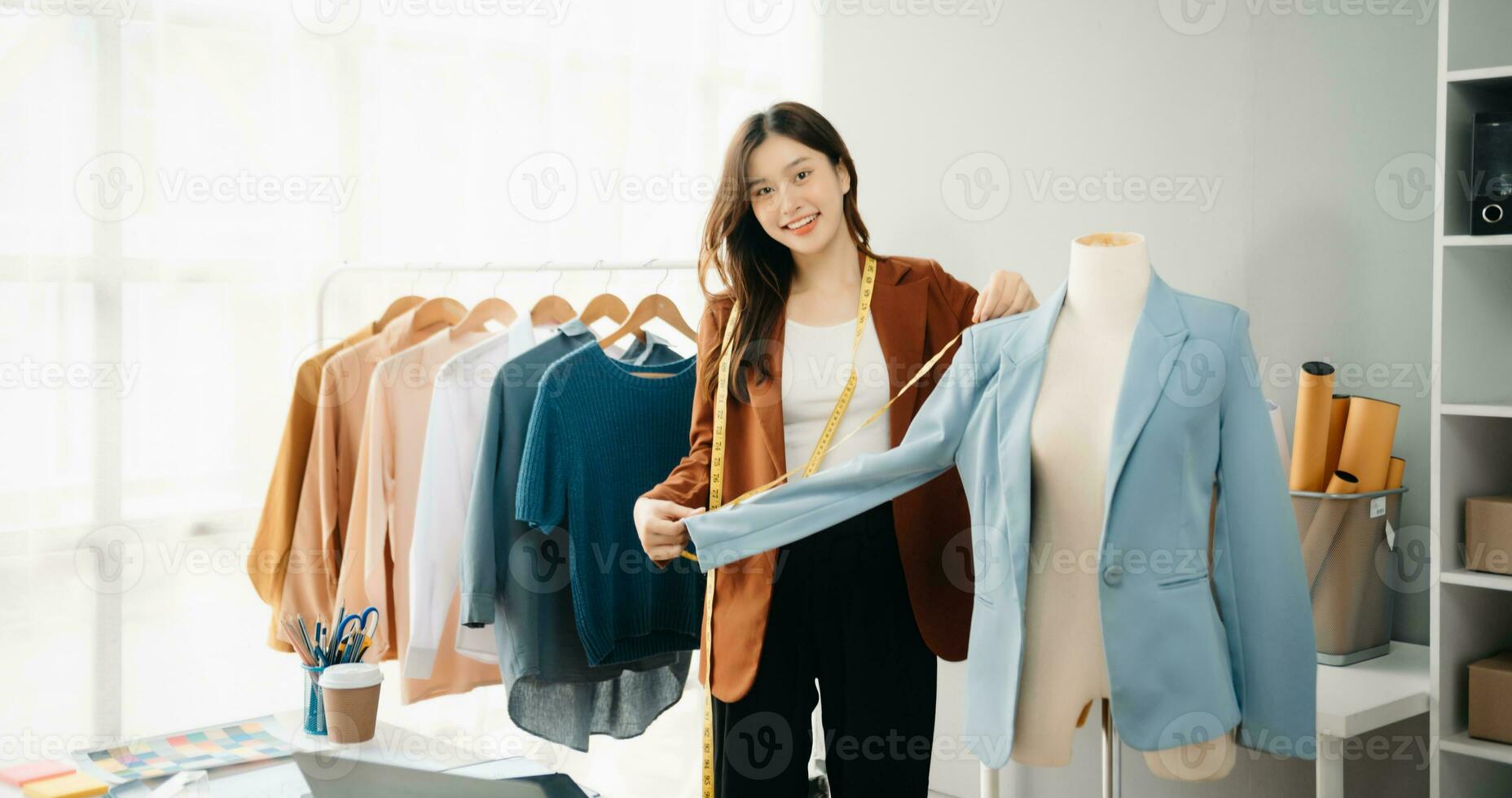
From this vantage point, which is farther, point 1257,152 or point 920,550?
point 1257,152

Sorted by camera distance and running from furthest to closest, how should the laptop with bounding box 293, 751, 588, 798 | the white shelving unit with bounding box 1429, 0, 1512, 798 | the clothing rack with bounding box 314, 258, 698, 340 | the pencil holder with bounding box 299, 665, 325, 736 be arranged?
the clothing rack with bounding box 314, 258, 698, 340
the white shelving unit with bounding box 1429, 0, 1512, 798
the pencil holder with bounding box 299, 665, 325, 736
the laptop with bounding box 293, 751, 588, 798

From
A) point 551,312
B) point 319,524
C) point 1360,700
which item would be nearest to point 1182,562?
point 1360,700

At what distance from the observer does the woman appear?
191 cm

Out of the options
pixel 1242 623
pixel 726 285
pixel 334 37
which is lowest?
pixel 1242 623

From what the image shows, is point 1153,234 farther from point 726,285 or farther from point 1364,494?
point 726,285

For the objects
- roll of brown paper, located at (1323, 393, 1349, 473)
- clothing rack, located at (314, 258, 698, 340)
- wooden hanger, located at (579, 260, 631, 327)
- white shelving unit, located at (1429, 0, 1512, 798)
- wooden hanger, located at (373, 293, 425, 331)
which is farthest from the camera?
wooden hanger, located at (373, 293, 425, 331)

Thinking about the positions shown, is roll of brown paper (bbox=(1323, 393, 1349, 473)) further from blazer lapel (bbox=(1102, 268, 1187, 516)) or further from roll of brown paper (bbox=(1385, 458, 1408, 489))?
blazer lapel (bbox=(1102, 268, 1187, 516))

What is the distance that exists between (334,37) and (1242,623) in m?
2.76

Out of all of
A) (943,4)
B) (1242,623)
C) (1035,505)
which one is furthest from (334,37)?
(1242,623)

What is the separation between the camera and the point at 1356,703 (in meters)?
2.10

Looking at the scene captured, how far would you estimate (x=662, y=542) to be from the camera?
1.93 meters

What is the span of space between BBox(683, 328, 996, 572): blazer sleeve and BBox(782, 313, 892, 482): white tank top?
0.48ft

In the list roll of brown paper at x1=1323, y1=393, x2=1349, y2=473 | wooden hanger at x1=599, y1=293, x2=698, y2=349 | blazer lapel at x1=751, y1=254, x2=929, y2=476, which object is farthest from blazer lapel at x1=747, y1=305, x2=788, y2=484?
roll of brown paper at x1=1323, y1=393, x2=1349, y2=473

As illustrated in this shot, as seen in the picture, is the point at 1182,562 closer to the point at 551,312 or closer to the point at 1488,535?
the point at 1488,535
